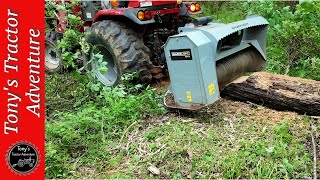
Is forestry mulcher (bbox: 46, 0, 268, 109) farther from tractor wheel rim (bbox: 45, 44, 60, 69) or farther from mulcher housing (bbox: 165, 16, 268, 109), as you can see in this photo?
tractor wheel rim (bbox: 45, 44, 60, 69)

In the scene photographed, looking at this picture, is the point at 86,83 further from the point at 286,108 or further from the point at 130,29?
the point at 286,108

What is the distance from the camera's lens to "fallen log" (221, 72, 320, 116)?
3.73 metres

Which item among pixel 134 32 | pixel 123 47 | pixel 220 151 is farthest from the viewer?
pixel 134 32

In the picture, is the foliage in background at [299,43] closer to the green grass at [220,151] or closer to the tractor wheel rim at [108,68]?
Answer: the green grass at [220,151]

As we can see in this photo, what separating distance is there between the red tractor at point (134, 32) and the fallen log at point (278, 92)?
1014 millimetres

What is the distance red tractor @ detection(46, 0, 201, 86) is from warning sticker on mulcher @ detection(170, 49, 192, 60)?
824mm

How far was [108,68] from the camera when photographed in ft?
16.6

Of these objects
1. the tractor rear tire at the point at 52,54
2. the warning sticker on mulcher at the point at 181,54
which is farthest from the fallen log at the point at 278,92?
the tractor rear tire at the point at 52,54

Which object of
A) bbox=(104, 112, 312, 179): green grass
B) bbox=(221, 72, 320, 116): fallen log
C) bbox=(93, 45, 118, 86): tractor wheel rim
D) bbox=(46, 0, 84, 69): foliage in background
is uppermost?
bbox=(46, 0, 84, 69): foliage in background

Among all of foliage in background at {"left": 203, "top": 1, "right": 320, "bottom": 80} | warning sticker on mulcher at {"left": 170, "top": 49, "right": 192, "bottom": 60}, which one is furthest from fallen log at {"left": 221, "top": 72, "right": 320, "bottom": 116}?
foliage in background at {"left": 203, "top": 1, "right": 320, "bottom": 80}

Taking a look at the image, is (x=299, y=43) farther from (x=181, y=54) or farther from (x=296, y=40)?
(x=181, y=54)

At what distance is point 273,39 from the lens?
590 cm

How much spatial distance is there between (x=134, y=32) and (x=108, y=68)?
26.2 inches

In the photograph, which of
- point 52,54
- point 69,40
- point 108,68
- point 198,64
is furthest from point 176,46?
point 52,54
